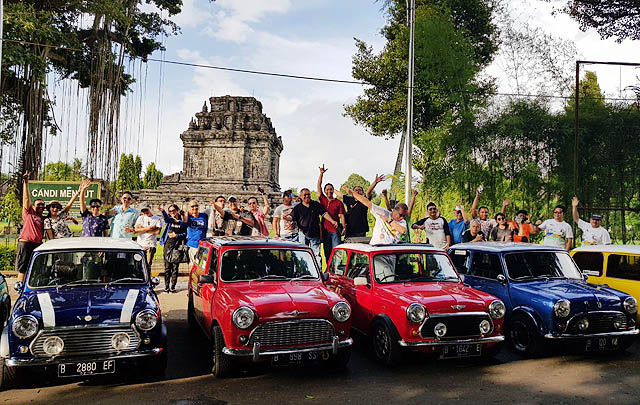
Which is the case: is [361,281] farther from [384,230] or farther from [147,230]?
[147,230]

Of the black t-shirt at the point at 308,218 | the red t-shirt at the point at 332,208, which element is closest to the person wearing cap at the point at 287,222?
the black t-shirt at the point at 308,218

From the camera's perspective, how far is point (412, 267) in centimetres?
659

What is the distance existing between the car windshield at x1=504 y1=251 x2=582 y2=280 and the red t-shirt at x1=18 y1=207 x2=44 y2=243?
825 centimetres

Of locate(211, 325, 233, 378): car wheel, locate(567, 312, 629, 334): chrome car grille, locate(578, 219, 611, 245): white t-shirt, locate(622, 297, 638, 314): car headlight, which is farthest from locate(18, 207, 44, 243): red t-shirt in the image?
locate(578, 219, 611, 245): white t-shirt

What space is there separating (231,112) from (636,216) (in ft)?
143

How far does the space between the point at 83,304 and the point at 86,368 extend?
67 cm

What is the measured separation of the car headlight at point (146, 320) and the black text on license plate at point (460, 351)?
3242mm

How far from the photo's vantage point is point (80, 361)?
4.55m

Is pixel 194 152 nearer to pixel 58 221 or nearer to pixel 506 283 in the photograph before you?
pixel 58 221

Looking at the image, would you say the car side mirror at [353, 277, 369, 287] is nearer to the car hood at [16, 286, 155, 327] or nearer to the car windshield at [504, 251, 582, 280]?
the car windshield at [504, 251, 582, 280]

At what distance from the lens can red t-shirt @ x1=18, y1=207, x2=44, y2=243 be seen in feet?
28.7

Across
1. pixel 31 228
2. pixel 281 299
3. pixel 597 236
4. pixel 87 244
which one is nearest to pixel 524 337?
pixel 281 299

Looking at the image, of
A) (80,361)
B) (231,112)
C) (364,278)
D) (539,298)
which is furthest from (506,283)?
(231,112)

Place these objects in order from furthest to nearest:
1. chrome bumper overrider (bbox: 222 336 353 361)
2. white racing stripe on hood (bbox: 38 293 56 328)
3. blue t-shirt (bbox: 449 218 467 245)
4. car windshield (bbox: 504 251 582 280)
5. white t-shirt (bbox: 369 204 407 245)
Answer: blue t-shirt (bbox: 449 218 467 245), white t-shirt (bbox: 369 204 407 245), car windshield (bbox: 504 251 582 280), chrome bumper overrider (bbox: 222 336 353 361), white racing stripe on hood (bbox: 38 293 56 328)
